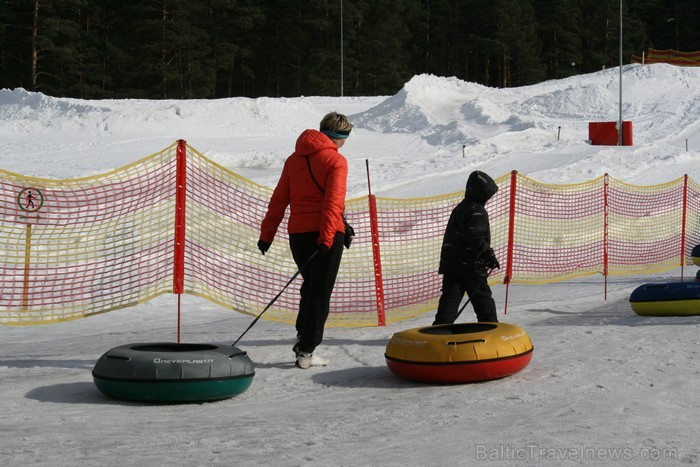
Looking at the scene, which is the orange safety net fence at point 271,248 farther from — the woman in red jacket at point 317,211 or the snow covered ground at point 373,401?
the woman in red jacket at point 317,211

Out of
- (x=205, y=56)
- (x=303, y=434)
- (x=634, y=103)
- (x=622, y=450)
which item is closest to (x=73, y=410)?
(x=303, y=434)

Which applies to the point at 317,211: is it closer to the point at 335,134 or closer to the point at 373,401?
the point at 335,134

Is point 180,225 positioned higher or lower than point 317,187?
lower

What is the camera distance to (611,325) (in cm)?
896

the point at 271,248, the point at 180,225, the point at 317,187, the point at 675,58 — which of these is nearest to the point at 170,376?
the point at 317,187

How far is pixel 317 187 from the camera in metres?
6.75

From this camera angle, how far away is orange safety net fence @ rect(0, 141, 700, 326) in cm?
980

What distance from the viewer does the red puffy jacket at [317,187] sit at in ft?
21.6

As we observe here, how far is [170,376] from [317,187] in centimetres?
177

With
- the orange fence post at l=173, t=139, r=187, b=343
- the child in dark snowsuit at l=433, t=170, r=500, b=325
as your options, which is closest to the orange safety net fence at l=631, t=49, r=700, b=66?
the child in dark snowsuit at l=433, t=170, r=500, b=325

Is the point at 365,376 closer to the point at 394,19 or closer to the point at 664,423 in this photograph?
the point at 664,423

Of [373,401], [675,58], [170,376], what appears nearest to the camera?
[170,376]

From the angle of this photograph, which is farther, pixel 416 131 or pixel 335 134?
pixel 416 131

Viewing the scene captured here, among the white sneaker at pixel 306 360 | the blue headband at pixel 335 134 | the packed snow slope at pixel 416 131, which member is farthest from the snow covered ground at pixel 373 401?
the packed snow slope at pixel 416 131
